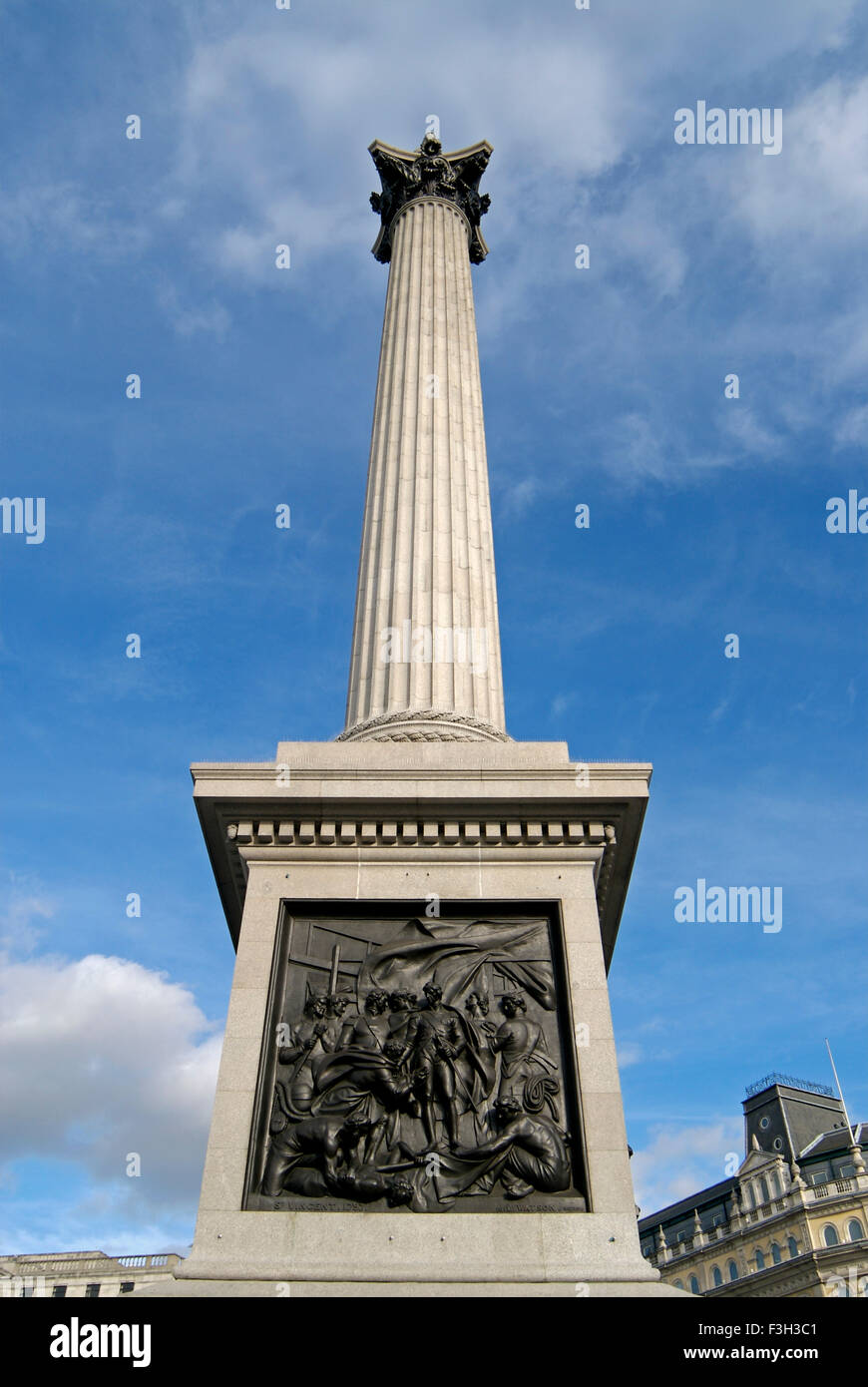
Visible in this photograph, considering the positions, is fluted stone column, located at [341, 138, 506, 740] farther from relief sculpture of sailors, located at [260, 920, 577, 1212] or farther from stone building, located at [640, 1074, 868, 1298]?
stone building, located at [640, 1074, 868, 1298]

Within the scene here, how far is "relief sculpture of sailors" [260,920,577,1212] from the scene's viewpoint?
10352mm

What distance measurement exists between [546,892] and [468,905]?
976 millimetres

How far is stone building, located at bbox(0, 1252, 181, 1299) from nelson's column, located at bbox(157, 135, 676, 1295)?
5263cm

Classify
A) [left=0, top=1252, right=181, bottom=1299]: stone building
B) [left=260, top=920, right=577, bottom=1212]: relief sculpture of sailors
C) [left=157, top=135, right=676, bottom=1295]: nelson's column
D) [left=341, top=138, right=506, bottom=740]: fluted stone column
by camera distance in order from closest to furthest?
[left=157, top=135, right=676, bottom=1295]: nelson's column, [left=260, top=920, right=577, bottom=1212]: relief sculpture of sailors, [left=341, top=138, right=506, bottom=740]: fluted stone column, [left=0, top=1252, right=181, bottom=1299]: stone building

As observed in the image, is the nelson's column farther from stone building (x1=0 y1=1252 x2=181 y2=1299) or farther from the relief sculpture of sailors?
stone building (x1=0 y1=1252 x2=181 y2=1299)

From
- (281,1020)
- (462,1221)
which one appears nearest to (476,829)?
(281,1020)

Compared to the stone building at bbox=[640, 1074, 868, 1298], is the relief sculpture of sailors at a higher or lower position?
lower

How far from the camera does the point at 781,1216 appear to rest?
196ft

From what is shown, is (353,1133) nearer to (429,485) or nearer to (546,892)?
(546,892)

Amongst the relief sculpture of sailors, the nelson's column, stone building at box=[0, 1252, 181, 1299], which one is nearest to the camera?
the nelson's column

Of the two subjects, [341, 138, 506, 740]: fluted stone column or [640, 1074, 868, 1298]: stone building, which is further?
[640, 1074, 868, 1298]: stone building

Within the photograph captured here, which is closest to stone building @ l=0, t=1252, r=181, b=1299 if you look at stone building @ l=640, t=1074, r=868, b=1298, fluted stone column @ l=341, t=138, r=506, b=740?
stone building @ l=640, t=1074, r=868, b=1298

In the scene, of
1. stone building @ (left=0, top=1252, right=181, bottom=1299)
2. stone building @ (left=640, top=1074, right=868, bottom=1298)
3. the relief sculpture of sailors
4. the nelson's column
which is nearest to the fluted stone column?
the nelson's column
